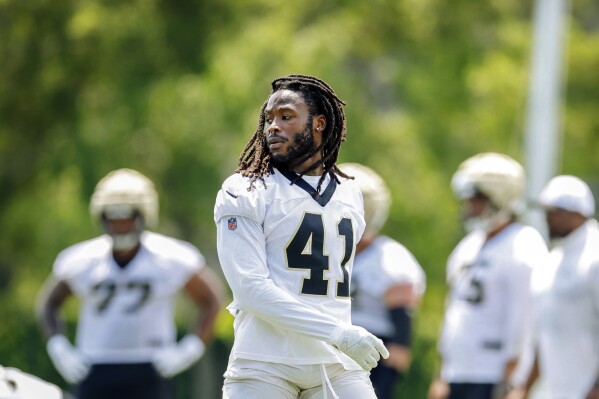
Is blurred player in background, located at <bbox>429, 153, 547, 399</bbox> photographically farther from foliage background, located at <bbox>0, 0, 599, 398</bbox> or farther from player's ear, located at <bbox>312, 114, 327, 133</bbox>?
foliage background, located at <bbox>0, 0, 599, 398</bbox>

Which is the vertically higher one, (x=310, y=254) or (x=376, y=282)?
(x=310, y=254)

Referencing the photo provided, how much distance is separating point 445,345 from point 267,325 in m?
3.95

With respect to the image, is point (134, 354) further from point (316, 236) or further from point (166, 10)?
point (166, 10)

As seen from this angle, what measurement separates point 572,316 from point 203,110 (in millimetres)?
9307

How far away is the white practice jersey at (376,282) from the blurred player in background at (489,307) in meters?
0.34

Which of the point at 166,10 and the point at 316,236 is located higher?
the point at 166,10

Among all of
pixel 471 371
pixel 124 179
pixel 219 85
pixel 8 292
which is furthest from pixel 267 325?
pixel 8 292

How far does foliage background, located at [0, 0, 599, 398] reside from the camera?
1808cm

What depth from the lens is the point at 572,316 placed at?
9.18 metres

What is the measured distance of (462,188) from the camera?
410 inches

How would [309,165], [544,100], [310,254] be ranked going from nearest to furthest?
[310,254] → [309,165] → [544,100]

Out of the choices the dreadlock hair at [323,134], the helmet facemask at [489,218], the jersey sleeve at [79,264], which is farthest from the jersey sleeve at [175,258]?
the dreadlock hair at [323,134]

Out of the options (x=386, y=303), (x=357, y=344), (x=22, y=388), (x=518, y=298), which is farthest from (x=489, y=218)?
(x=22, y=388)

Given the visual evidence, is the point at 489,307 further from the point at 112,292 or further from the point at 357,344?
the point at 357,344
